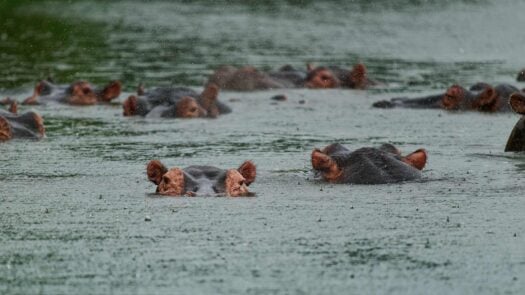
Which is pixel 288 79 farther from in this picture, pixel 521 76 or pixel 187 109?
pixel 187 109

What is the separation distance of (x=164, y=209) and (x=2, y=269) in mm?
1963

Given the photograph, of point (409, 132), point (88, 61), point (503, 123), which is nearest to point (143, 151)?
point (409, 132)

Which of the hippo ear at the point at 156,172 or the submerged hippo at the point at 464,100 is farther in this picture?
the submerged hippo at the point at 464,100

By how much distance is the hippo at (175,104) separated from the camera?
53.9ft

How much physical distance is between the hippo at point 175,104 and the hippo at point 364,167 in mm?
5190

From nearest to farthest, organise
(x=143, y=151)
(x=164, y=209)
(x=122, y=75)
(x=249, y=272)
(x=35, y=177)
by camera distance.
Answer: (x=249, y=272) < (x=164, y=209) < (x=35, y=177) < (x=143, y=151) < (x=122, y=75)

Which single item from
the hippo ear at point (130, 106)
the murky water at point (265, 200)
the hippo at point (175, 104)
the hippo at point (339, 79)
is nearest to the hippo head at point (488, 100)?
the murky water at point (265, 200)

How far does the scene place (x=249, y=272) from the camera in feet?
26.0

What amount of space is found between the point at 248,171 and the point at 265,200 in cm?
37

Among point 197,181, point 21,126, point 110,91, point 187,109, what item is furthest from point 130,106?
point 197,181

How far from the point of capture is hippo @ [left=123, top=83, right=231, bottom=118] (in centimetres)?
1644

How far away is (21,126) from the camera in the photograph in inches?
559

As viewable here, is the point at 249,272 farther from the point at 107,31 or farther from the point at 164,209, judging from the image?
the point at 107,31

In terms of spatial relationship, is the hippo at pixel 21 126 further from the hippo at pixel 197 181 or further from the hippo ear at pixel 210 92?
the hippo at pixel 197 181
